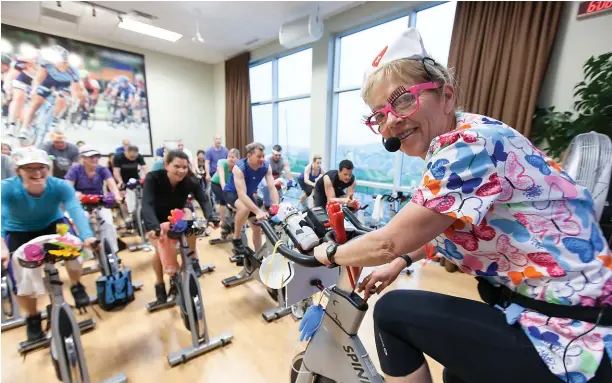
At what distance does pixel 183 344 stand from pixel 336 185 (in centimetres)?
226

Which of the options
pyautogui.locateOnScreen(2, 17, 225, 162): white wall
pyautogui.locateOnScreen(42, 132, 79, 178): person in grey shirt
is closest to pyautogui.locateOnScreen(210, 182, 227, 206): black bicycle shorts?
pyautogui.locateOnScreen(42, 132, 79, 178): person in grey shirt

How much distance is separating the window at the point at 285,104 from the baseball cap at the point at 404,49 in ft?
17.6

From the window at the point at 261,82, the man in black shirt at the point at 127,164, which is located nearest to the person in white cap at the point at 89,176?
the man in black shirt at the point at 127,164

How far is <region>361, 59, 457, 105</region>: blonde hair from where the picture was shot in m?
0.73

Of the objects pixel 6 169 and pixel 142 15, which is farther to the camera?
pixel 142 15

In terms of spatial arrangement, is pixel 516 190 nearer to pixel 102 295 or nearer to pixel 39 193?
pixel 39 193

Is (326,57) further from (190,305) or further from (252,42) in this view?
(190,305)

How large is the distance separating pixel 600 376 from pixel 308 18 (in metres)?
5.22

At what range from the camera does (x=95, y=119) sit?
6.48 m

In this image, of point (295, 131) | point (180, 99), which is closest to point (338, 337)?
point (295, 131)

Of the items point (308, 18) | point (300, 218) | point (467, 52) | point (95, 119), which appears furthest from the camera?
point (95, 119)

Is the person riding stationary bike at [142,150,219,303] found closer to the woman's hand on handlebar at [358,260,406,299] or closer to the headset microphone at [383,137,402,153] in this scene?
the woman's hand on handlebar at [358,260,406,299]

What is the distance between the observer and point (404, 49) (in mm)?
769

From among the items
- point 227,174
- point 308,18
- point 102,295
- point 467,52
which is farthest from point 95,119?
point 467,52
